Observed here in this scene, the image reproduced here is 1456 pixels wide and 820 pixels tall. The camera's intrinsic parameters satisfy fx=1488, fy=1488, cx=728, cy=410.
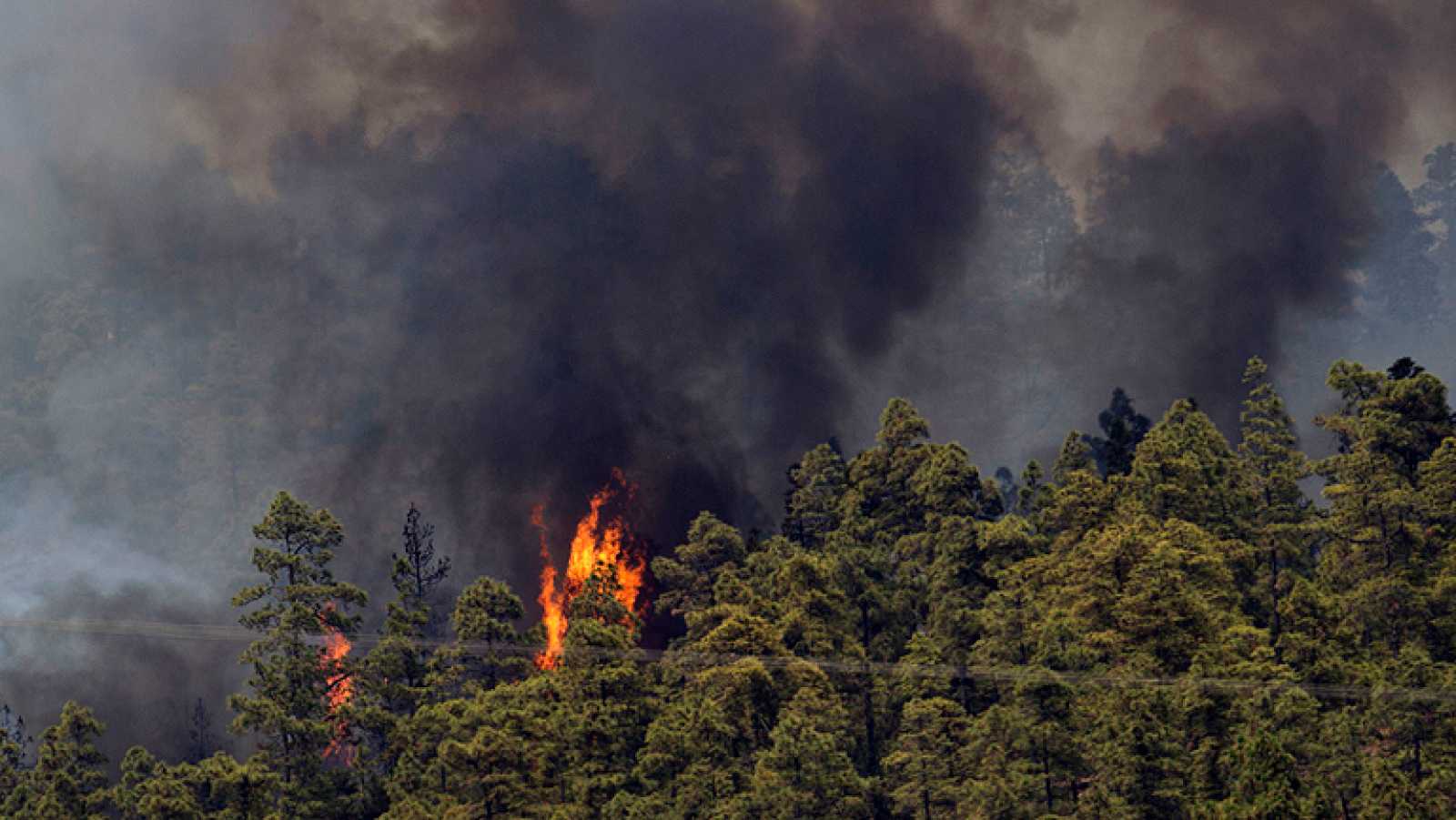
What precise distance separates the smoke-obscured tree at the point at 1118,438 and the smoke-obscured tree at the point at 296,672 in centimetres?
4593

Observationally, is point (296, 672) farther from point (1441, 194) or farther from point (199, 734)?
point (1441, 194)

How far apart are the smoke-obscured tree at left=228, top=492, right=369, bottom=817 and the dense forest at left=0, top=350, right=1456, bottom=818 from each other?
0.19 metres

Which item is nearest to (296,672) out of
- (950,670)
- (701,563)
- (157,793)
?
(157,793)

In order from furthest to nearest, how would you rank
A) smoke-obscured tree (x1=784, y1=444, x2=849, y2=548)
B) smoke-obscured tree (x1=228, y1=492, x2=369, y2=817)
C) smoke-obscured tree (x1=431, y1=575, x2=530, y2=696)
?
smoke-obscured tree (x1=784, y1=444, x2=849, y2=548)
smoke-obscured tree (x1=431, y1=575, x2=530, y2=696)
smoke-obscured tree (x1=228, y1=492, x2=369, y2=817)

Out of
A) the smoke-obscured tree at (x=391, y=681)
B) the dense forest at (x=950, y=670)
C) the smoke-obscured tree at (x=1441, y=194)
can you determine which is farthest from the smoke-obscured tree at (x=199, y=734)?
the smoke-obscured tree at (x=1441, y=194)

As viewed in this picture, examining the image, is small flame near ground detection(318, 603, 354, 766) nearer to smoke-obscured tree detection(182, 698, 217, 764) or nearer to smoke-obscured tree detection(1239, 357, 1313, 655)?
smoke-obscured tree detection(182, 698, 217, 764)

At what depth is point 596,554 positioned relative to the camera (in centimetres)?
11150

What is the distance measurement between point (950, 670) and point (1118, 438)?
27.8 metres

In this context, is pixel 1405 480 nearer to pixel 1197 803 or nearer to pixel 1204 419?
pixel 1204 419

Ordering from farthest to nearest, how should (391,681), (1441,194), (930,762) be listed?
1. (1441,194)
2. (391,681)
3. (930,762)

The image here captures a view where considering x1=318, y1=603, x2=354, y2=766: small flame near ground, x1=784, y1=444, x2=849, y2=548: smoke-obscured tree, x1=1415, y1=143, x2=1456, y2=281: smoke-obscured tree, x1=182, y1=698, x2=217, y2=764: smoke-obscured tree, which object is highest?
x1=1415, y1=143, x2=1456, y2=281: smoke-obscured tree

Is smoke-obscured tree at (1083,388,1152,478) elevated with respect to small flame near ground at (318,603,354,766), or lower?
elevated

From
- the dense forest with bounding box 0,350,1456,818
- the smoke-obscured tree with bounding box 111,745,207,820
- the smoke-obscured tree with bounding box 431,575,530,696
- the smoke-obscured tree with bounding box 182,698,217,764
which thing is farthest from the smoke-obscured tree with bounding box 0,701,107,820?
the smoke-obscured tree with bounding box 182,698,217,764

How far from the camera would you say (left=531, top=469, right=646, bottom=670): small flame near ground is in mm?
107500
